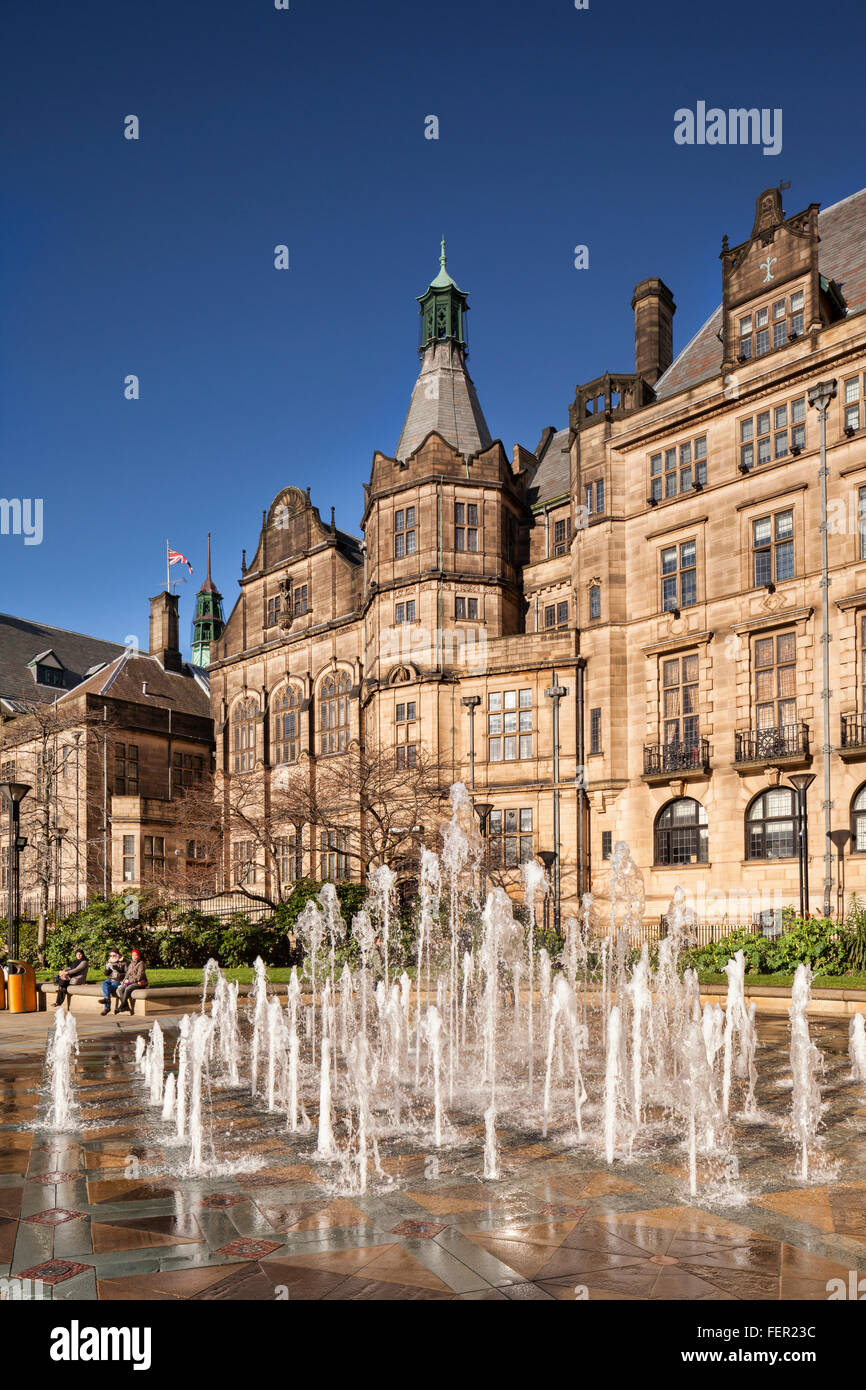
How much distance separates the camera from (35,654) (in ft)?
226

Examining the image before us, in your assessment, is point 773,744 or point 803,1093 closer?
point 803,1093

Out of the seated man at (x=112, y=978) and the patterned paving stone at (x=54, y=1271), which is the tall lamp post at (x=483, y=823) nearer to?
the seated man at (x=112, y=978)

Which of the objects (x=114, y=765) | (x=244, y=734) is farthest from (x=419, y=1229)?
(x=114, y=765)

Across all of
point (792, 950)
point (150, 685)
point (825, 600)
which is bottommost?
point (792, 950)

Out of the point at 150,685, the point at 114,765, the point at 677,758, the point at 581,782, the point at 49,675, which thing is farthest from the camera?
the point at 49,675

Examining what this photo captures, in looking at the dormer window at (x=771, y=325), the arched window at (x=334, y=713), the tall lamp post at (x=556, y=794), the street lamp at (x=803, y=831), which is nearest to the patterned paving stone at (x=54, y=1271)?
the street lamp at (x=803, y=831)

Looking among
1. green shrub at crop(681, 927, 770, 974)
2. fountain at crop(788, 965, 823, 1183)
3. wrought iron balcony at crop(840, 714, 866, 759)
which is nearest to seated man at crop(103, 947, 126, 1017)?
green shrub at crop(681, 927, 770, 974)

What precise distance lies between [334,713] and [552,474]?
51.0 ft

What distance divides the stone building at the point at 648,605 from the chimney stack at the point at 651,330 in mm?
110

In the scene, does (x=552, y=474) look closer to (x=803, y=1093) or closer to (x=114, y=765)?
(x=114, y=765)

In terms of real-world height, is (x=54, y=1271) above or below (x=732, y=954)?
above

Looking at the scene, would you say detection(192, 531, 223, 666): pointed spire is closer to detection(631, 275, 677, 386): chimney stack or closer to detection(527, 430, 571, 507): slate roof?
detection(527, 430, 571, 507): slate roof

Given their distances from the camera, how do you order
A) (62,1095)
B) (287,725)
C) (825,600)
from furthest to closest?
1. (287,725)
2. (825,600)
3. (62,1095)
